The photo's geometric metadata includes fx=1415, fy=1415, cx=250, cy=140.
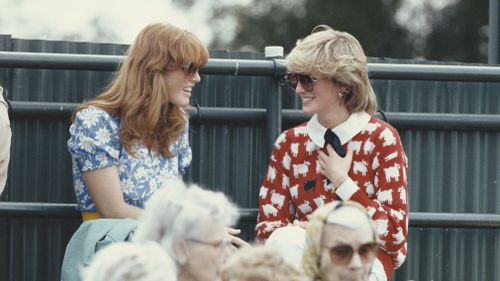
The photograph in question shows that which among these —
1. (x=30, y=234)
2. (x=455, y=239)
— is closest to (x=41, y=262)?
(x=30, y=234)

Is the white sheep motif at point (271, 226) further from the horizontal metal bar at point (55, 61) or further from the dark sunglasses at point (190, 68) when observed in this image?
the horizontal metal bar at point (55, 61)

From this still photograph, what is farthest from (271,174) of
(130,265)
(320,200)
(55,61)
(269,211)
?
(130,265)

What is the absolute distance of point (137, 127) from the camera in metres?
6.78

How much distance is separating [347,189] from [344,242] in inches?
51.4

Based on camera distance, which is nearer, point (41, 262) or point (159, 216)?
point (159, 216)

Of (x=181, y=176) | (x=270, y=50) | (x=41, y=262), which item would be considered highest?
(x=270, y=50)

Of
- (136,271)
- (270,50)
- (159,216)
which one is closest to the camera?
(136,271)

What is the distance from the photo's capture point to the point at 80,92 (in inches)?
286

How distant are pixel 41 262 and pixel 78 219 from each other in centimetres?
31

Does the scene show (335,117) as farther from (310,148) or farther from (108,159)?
(108,159)

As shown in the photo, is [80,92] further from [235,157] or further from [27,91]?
[235,157]

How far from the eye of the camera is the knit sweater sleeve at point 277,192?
6.96 metres

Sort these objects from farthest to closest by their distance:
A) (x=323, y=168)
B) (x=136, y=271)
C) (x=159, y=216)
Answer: (x=323, y=168), (x=159, y=216), (x=136, y=271)

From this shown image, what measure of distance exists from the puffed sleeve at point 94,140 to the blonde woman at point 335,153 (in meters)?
0.82
